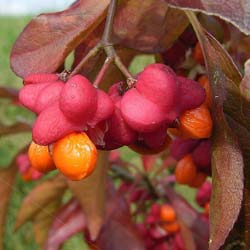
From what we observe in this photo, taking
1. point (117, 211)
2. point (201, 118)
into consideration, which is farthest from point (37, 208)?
point (201, 118)

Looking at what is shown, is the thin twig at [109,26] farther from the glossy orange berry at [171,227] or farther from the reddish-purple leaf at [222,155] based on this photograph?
the glossy orange berry at [171,227]

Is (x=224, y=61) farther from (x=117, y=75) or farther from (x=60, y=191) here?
(x=60, y=191)

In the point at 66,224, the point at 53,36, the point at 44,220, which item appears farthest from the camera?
the point at 44,220

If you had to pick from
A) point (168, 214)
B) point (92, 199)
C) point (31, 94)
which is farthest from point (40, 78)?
point (168, 214)

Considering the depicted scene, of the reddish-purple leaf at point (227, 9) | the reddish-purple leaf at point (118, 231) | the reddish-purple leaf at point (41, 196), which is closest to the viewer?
the reddish-purple leaf at point (227, 9)

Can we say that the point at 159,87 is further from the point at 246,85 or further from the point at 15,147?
the point at 15,147

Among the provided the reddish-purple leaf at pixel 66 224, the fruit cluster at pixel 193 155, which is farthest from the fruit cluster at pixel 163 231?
the fruit cluster at pixel 193 155
